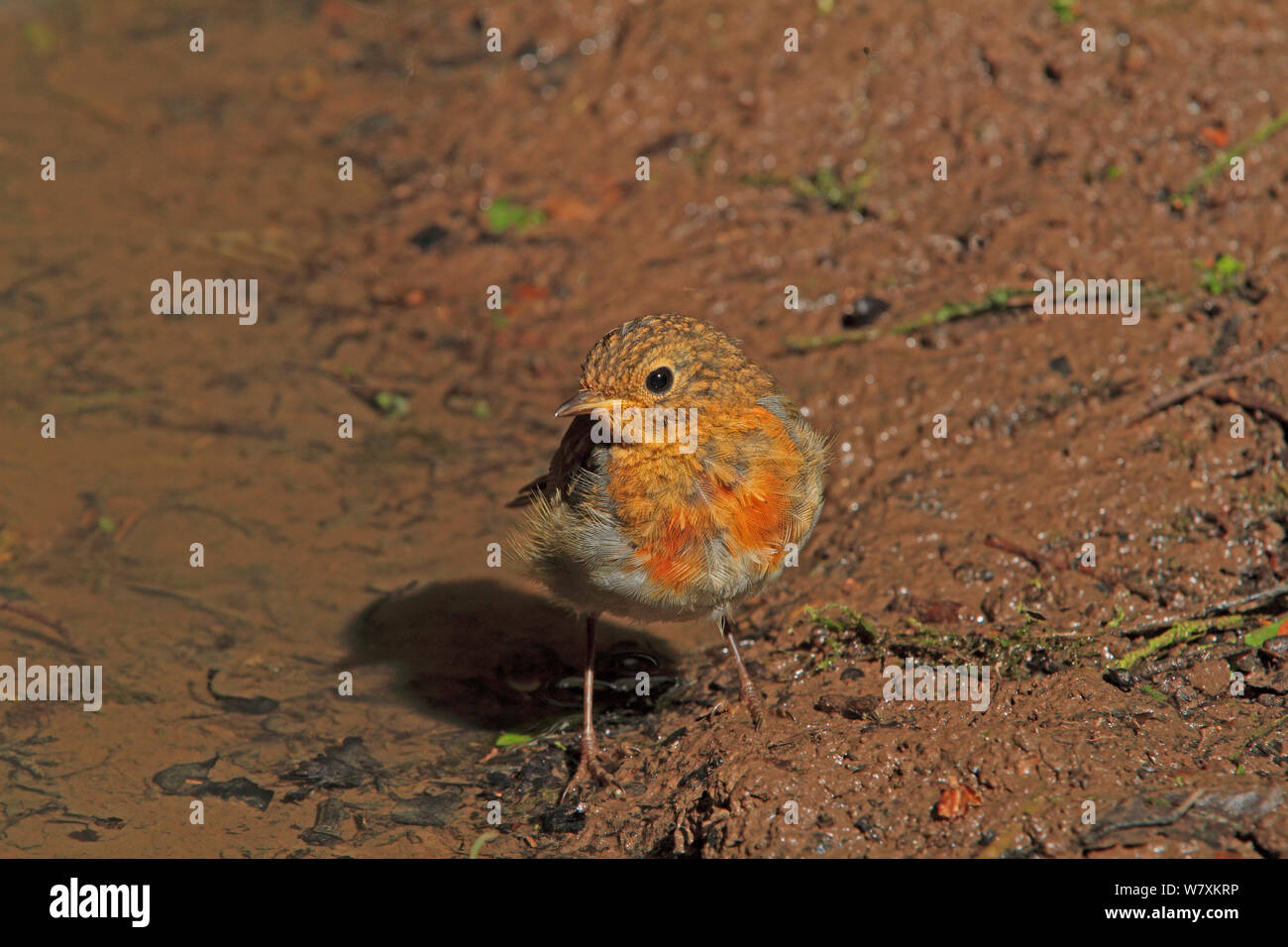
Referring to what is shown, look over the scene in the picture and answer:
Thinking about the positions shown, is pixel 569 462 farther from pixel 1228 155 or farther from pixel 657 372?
pixel 1228 155

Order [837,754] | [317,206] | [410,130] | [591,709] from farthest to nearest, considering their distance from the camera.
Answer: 1. [410,130]
2. [317,206]
3. [591,709]
4. [837,754]

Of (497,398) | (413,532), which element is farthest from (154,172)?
(413,532)

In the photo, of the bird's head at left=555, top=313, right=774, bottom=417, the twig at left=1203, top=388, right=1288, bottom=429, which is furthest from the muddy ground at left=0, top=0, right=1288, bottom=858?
the bird's head at left=555, top=313, right=774, bottom=417

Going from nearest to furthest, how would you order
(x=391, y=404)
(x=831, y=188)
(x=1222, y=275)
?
(x=1222, y=275) → (x=391, y=404) → (x=831, y=188)

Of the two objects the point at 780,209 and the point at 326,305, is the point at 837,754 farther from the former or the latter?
the point at 326,305

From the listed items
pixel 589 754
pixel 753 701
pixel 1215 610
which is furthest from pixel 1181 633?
pixel 589 754

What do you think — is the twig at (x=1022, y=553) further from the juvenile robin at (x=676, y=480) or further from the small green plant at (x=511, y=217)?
the small green plant at (x=511, y=217)
